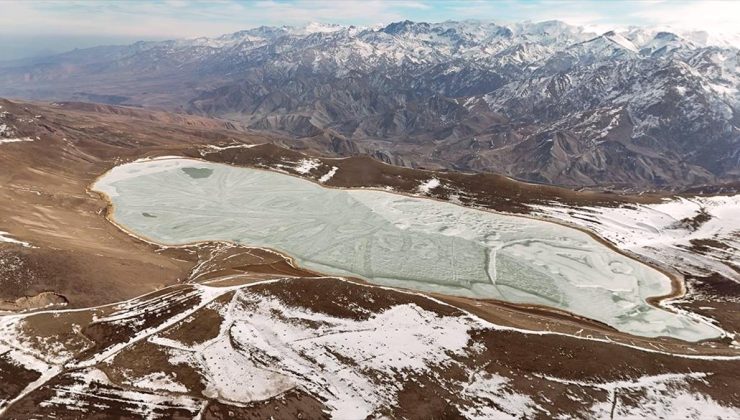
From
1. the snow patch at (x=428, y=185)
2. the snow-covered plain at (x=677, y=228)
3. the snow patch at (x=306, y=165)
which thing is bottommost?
the snow-covered plain at (x=677, y=228)

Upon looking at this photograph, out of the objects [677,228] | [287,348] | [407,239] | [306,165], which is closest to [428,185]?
[306,165]

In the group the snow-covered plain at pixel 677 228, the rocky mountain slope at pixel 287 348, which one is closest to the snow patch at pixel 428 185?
the snow-covered plain at pixel 677 228

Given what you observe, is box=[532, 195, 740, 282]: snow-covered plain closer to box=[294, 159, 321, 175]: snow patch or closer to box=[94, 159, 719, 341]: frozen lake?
box=[94, 159, 719, 341]: frozen lake

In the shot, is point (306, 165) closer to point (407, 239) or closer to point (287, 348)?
point (407, 239)

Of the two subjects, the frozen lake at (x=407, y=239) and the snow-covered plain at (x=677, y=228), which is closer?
the frozen lake at (x=407, y=239)

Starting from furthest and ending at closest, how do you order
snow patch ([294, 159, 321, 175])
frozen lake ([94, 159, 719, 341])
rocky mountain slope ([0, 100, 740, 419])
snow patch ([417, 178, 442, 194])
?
snow patch ([294, 159, 321, 175]), snow patch ([417, 178, 442, 194]), frozen lake ([94, 159, 719, 341]), rocky mountain slope ([0, 100, 740, 419])

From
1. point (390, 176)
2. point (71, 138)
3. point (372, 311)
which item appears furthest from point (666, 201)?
point (71, 138)

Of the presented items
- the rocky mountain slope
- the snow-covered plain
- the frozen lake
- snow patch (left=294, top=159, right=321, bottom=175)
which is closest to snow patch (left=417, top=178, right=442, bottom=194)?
the frozen lake

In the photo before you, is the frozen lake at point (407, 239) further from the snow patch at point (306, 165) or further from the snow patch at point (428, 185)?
the snow patch at point (306, 165)
